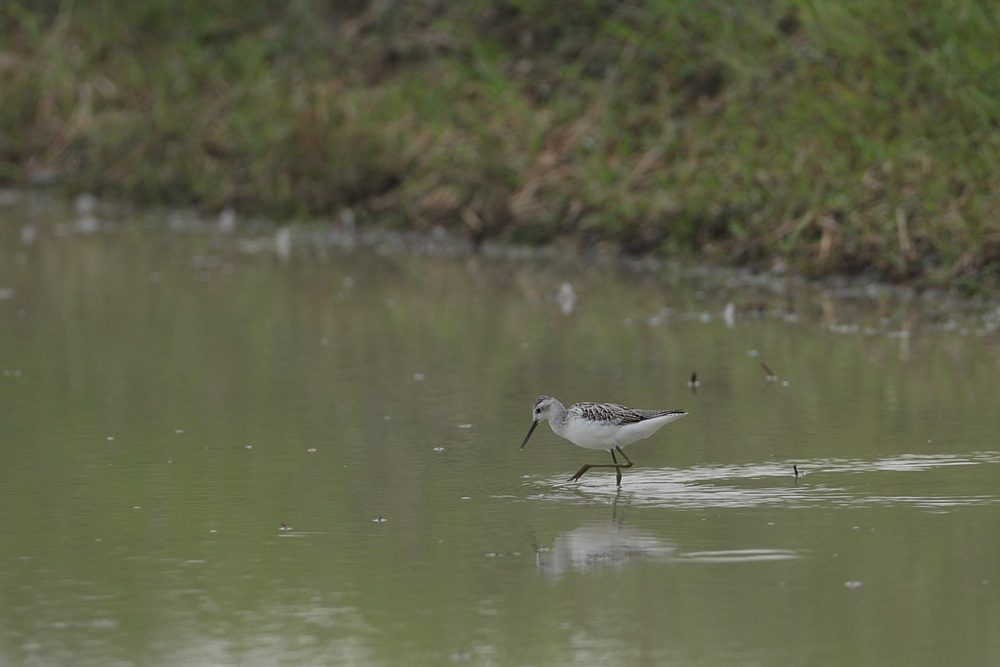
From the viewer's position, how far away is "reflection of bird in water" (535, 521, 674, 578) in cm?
611

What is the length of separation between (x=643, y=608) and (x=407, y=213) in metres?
13.5

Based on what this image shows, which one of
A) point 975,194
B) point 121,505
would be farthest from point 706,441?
point 975,194

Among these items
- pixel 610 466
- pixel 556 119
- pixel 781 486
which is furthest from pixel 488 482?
pixel 556 119

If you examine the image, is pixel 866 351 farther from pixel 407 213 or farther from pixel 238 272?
pixel 407 213

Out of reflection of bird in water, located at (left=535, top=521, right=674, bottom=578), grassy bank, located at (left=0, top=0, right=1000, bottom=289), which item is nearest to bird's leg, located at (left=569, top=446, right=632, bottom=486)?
reflection of bird in water, located at (left=535, top=521, right=674, bottom=578)

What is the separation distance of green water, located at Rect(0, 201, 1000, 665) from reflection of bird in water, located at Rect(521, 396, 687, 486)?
204 mm

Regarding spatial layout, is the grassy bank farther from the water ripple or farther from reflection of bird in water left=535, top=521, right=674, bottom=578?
reflection of bird in water left=535, top=521, right=674, bottom=578

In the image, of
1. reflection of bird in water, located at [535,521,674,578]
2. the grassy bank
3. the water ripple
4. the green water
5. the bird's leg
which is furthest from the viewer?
the grassy bank

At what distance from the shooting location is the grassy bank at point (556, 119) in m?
14.2

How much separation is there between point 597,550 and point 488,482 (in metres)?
1.28

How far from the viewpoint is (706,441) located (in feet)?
27.6

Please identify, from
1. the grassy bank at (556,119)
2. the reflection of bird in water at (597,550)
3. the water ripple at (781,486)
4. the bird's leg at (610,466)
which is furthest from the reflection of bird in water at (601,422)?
the grassy bank at (556,119)

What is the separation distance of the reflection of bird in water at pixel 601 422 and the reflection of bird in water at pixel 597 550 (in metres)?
0.73

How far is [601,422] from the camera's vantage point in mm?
7395
